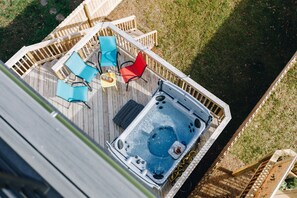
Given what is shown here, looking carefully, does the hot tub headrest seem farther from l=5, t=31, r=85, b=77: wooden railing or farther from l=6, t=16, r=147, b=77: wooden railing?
l=5, t=31, r=85, b=77: wooden railing

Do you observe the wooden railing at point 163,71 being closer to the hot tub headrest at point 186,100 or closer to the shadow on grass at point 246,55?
the hot tub headrest at point 186,100

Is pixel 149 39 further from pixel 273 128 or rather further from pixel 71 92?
pixel 273 128

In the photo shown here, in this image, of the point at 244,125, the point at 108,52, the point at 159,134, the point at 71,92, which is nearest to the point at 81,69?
the point at 71,92

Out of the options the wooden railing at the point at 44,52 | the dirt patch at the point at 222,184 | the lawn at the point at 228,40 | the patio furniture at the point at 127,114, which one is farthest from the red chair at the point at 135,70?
the dirt patch at the point at 222,184

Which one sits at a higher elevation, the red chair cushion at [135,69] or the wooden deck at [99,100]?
the red chair cushion at [135,69]

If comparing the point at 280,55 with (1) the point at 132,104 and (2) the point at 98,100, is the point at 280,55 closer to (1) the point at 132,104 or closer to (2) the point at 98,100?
(1) the point at 132,104

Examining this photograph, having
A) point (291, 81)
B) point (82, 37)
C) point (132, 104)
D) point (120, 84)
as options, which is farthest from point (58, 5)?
point (291, 81)
